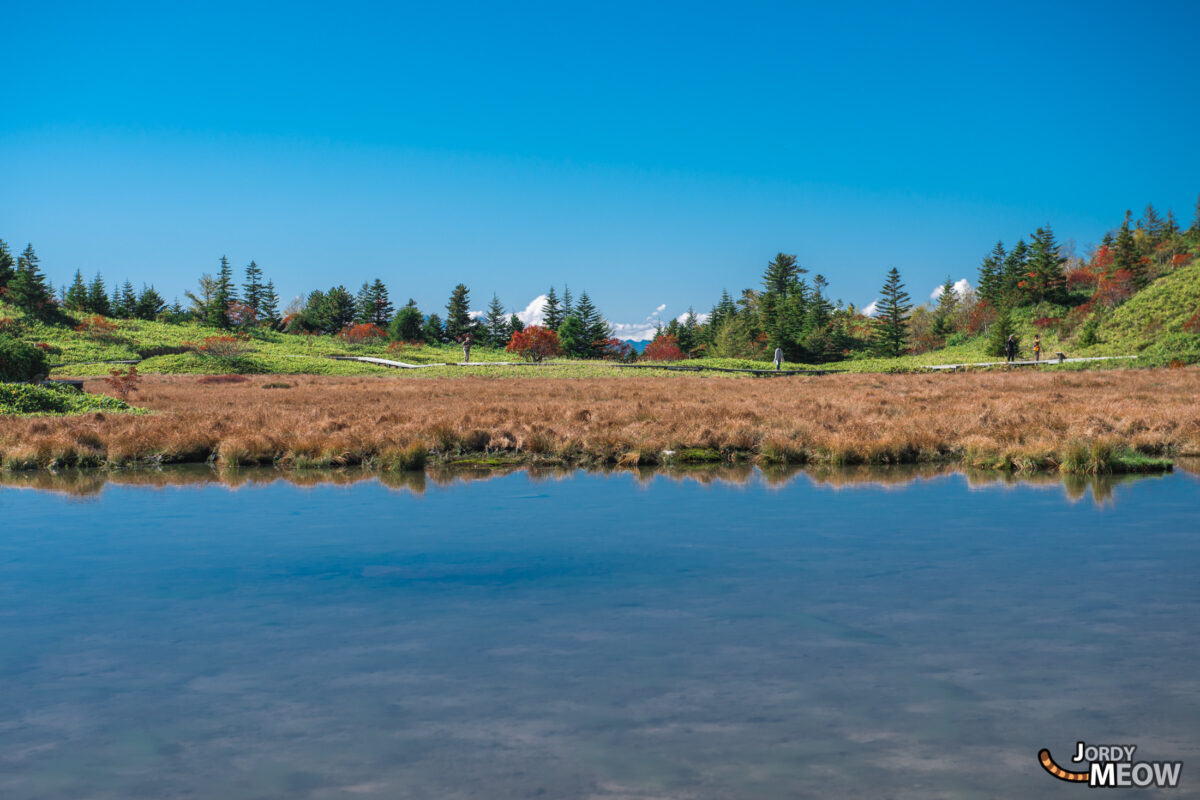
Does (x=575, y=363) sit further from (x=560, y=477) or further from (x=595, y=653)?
(x=595, y=653)

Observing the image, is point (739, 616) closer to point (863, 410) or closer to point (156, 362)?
point (863, 410)

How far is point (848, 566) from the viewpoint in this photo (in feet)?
28.5

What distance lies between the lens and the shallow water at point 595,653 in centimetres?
457

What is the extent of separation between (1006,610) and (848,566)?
1790 millimetres

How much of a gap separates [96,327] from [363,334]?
30209mm

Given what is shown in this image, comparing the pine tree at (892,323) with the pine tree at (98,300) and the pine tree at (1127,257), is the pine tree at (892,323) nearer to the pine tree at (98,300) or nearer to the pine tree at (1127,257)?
the pine tree at (1127,257)

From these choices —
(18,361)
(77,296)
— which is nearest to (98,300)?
(77,296)

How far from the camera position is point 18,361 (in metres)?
31.8

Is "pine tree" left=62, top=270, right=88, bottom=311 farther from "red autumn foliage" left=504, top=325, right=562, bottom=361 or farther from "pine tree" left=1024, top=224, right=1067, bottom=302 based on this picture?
"pine tree" left=1024, top=224, right=1067, bottom=302

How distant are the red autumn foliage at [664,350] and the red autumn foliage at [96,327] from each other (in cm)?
6093

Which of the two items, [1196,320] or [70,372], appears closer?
[1196,320]

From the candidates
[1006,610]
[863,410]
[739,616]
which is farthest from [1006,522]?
[863,410]

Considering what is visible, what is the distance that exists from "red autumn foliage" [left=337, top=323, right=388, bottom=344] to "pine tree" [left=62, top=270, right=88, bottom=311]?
1175 inches

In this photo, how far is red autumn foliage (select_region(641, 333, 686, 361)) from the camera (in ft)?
376
